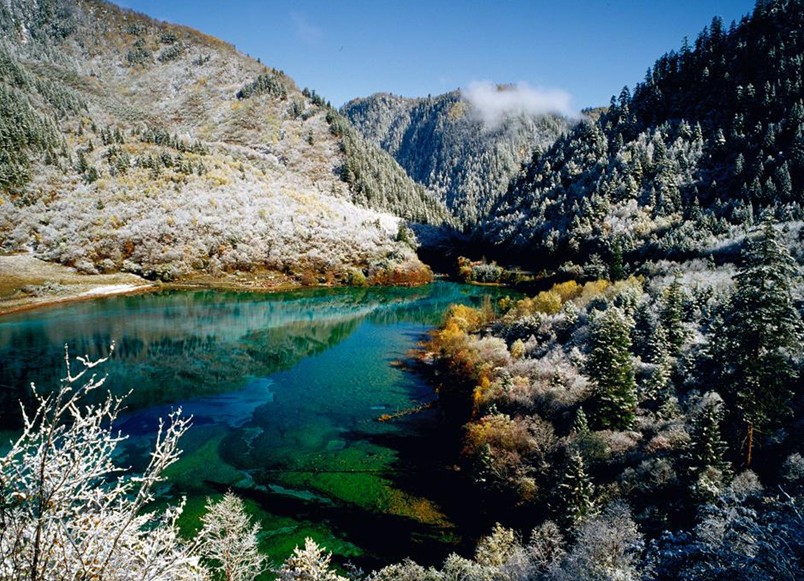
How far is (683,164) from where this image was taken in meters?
122

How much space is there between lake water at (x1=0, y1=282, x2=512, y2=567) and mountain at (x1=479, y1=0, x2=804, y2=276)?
54.2 metres

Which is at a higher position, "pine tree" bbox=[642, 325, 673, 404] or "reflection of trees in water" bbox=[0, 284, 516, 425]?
"pine tree" bbox=[642, 325, 673, 404]

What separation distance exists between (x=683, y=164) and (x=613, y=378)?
112050 mm

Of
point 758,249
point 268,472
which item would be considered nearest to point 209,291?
point 268,472

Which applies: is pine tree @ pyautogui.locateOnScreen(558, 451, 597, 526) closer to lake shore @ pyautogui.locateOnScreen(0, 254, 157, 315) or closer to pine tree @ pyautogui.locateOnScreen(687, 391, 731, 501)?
pine tree @ pyautogui.locateOnScreen(687, 391, 731, 501)

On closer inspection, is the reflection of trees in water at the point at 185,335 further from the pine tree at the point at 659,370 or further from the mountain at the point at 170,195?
the pine tree at the point at 659,370

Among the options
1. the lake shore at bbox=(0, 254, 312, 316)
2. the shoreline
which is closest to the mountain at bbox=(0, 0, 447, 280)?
the shoreline

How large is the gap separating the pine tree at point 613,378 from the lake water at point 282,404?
12715mm

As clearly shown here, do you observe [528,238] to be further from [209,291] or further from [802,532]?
[802,532]

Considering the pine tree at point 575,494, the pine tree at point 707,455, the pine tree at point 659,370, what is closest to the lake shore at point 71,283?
the pine tree at point 659,370

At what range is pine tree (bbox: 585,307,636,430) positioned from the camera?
3472 cm

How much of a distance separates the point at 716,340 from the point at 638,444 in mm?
10026

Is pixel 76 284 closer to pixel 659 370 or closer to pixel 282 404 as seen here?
pixel 282 404

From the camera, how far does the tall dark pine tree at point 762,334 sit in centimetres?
2467
